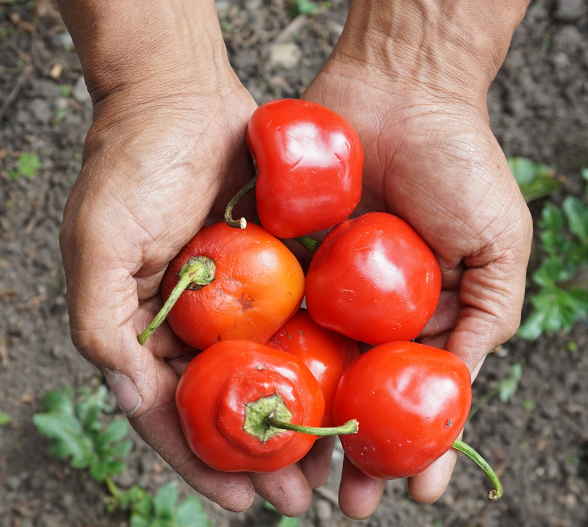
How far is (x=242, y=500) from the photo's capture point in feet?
7.83

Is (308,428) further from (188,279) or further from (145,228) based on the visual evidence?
(145,228)

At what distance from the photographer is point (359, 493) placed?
2.49m

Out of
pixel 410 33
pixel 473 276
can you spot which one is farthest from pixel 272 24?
pixel 473 276

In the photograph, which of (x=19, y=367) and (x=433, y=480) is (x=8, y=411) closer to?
(x=19, y=367)

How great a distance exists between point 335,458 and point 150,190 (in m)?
2.08

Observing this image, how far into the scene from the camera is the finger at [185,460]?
238 centimetres

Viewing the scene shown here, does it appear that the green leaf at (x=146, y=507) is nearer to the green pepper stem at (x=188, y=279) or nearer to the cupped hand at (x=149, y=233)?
the cupped hand at (x=149, y=233)

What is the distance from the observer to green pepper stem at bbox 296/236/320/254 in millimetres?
2635

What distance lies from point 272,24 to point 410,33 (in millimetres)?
1620

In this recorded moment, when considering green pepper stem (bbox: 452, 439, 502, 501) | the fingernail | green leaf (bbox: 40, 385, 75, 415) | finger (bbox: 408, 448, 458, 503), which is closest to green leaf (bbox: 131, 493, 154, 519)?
green leaf (bbox: 40, 385, 75, 415)

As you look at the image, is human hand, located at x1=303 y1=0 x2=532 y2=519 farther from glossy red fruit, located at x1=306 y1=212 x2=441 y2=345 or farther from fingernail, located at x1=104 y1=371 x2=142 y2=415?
fingernail, located at x1=104 y1=371 x2=142 y2=415

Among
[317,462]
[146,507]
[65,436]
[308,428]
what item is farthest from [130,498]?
[308,428]

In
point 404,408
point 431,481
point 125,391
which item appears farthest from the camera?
point 431,481

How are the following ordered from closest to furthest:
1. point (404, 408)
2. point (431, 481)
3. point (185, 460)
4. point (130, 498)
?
point (404, 408) < point (185, 460) < point (431, 481) < point (130, 498)
